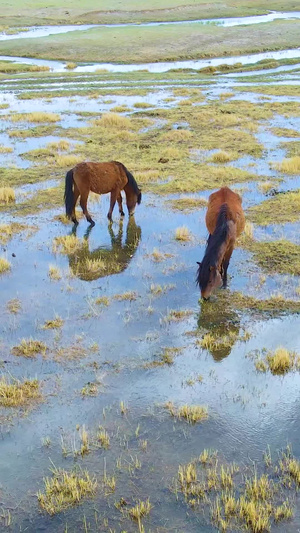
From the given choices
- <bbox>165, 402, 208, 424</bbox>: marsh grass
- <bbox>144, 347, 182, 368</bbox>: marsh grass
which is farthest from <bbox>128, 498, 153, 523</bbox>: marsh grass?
<bbox>144, 347, 182, 368</bbox>: marsh grass

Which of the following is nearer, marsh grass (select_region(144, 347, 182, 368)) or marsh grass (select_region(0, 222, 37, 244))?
marsh grass (select_region(144, 347, 182, 368))

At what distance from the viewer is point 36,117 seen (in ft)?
77.2

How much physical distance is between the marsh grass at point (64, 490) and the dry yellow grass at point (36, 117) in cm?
1994

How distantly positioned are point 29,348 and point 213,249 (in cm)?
321

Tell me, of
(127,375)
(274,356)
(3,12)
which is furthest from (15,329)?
(3,12)

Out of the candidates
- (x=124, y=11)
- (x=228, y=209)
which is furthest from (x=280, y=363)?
(x=124, y=11)

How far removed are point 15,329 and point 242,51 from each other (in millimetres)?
43789

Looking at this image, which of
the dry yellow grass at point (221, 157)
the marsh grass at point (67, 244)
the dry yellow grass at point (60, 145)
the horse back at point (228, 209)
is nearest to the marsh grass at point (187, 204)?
the marsh grass at point (67, 244)

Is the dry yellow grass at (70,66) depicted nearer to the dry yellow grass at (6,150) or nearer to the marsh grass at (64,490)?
the dry yellow grass at (6,150)

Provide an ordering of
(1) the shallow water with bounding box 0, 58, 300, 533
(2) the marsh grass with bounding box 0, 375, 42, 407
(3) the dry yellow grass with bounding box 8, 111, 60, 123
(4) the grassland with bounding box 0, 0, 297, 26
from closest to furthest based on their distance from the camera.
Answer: (1) the shallow water with bounding box 0, 58, 300, 533 < (2) the marsh grass with bounding box 0, 375, 42, 407 < (3) the dry yellow grass with bounding box 8, 111, 60, 123 < (4) the grassland with bounding box 0, 0, 297, 26

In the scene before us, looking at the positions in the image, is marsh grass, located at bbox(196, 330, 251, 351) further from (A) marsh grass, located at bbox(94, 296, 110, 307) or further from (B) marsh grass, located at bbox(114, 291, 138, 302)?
(A) marsh grass, located at bbox(94, 296, 110, 307)

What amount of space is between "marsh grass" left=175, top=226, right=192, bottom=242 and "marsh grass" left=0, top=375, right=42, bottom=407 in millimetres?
5472

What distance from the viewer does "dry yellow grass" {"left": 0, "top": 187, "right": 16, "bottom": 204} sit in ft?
46.6

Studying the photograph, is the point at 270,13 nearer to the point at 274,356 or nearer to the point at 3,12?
the point at 3,12
